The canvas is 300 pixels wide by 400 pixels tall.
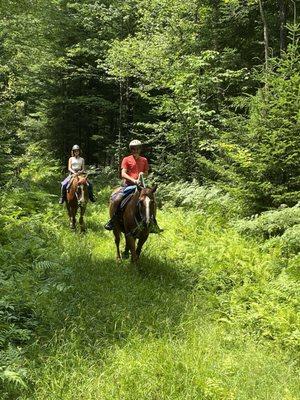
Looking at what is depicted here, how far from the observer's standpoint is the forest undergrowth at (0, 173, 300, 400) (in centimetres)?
488

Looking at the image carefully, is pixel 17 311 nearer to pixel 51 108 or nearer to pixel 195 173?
pixel 195 173

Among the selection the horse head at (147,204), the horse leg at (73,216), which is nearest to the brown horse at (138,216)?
the horse head at (147,204)

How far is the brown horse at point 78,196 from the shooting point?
1327cm

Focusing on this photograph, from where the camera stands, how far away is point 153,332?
625 cm

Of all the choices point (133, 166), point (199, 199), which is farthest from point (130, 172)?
point (199, 199)

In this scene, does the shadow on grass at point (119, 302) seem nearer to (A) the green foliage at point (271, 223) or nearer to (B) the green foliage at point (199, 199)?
(A) the green foliage at point (271, 223)

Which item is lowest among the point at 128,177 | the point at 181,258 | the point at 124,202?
the point at 181,258

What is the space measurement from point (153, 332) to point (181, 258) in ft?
13.2

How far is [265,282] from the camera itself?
7742 millimetres

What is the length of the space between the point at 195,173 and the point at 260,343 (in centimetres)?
1156

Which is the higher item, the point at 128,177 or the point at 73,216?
the point at 128,177

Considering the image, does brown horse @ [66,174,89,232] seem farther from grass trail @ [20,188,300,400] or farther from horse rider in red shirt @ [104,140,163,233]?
horse rider in red shirt @ [104,140,163,233]

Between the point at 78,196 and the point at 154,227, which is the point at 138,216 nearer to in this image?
the point at 154,227

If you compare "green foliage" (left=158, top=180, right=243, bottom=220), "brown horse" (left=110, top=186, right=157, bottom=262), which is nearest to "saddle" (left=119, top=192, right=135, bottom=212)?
"brown horse" (left=110, top=186, right=157, bottom=262)
